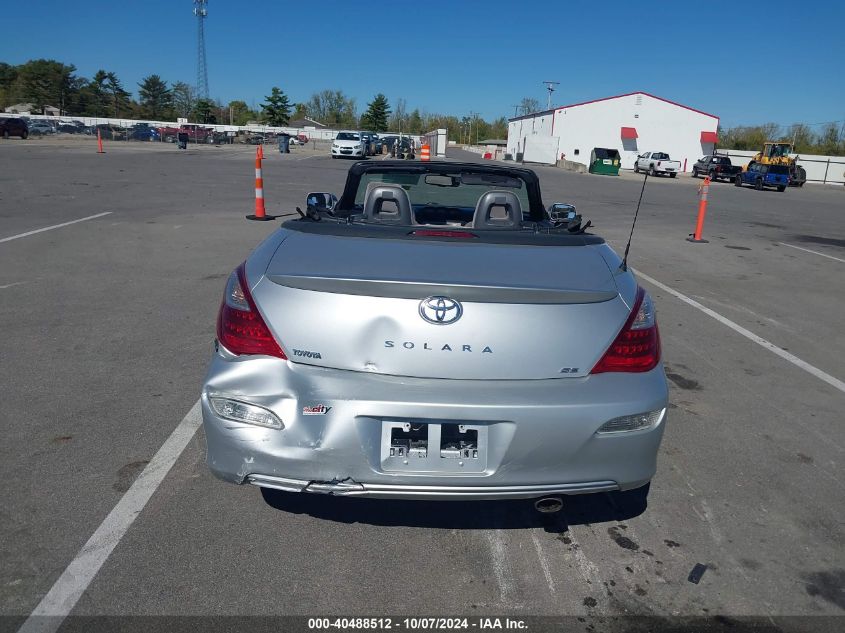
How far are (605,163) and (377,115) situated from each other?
197 feet

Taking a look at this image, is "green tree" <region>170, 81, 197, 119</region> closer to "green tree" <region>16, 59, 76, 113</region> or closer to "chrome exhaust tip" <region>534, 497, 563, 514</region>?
"green tree" <region>16, 59, 76, 113</region>

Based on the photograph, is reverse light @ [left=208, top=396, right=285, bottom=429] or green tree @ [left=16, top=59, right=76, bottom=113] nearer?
reverse light @ [left=208, top=396, right=285, bottom=429]

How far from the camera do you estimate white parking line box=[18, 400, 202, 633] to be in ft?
7.57

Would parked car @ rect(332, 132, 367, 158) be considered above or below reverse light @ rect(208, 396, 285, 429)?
above

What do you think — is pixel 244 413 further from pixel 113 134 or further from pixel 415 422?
pixel 113 134

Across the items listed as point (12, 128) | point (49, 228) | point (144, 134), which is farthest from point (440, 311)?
point (144, 134)

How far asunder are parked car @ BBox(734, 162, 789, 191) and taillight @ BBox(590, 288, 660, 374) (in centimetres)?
4034

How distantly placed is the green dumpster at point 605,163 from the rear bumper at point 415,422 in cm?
5029

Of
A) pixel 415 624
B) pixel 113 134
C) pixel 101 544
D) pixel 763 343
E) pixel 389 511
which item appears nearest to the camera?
pixel 415 624

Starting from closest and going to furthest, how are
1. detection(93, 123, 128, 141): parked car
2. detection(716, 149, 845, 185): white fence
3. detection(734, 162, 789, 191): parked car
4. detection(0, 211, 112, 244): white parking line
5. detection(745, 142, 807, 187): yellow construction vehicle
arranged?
1. detection(0, 211, 112, 244): white parking line
2. detection(734, 162, 789, 191): parked car
3. detection(745, 142, 807, 187): yellow construction vehicle
4. detection(716, 149, 845, 185): white fence
5. detection(93, 123, 128, 141): parked car

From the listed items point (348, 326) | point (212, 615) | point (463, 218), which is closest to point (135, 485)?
point (212, 615)

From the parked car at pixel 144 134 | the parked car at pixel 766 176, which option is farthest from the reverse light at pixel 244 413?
the parked car at pixel 144 134

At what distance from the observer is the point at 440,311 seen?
2.44m

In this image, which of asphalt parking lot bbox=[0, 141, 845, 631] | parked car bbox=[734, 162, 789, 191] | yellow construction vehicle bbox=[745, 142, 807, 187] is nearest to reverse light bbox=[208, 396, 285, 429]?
asphalt parking lot bbox=[0, 141, 845, 631]
